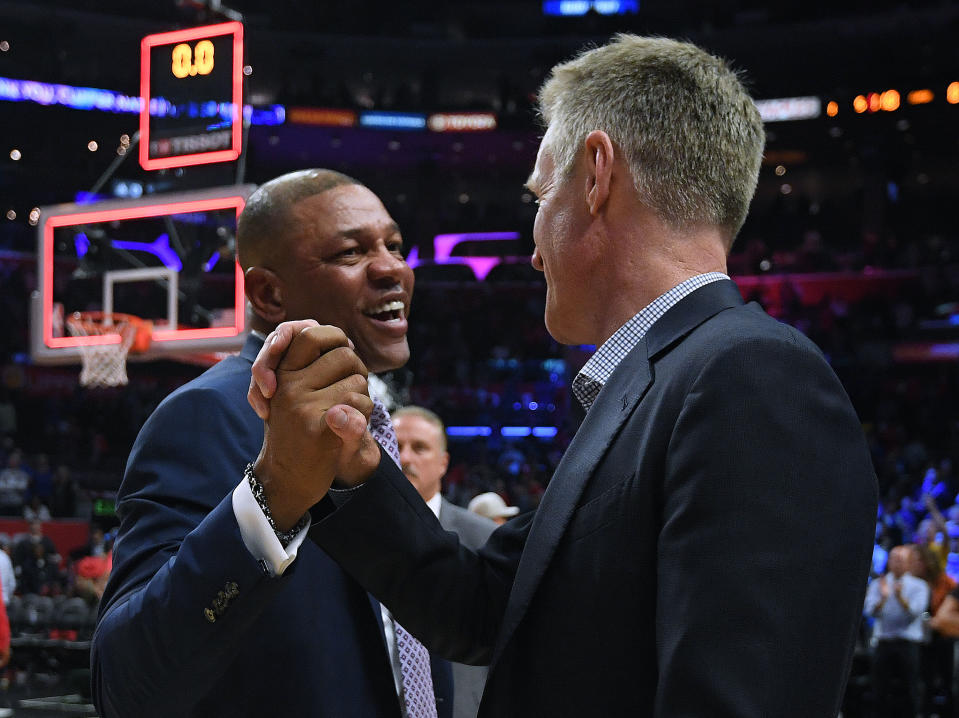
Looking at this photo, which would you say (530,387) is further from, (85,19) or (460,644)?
(460,644)

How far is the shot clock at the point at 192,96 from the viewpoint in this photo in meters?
8.11

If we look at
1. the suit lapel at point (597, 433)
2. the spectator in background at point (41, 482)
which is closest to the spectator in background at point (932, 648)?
Result: the suit lapel at point (597, 433)

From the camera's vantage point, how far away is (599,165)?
1.60m

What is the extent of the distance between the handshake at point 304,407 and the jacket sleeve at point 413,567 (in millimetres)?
235

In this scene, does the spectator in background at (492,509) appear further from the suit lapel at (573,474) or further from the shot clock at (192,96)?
the suit lapel at (573,474)

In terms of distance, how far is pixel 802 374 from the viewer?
129cm

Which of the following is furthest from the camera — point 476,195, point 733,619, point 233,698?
point 476,195

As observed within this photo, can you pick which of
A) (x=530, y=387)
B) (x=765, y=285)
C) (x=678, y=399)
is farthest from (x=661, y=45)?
(x=765, y=285)

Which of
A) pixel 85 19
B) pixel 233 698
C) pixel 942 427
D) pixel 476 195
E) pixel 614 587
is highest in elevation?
pixel 85 19

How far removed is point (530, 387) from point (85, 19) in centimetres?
1294

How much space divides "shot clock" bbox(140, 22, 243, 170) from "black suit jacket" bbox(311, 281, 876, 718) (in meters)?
6.98

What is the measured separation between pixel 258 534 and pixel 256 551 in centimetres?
3

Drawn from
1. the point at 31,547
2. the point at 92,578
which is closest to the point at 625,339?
the point at 92,578

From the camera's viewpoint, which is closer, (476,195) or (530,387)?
(530,387)
